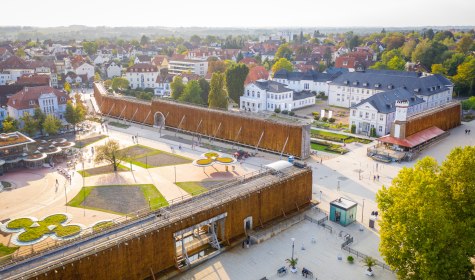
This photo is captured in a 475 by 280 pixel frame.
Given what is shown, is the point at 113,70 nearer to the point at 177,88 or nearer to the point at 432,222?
the point at 177,88

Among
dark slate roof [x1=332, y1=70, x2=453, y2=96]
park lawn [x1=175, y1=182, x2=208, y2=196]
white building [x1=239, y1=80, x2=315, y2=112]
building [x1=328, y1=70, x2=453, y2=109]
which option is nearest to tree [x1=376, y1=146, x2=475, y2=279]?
park lawn [x1=175, y1=182, x2=208, y2=196]

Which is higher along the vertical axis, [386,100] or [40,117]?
[386,100]

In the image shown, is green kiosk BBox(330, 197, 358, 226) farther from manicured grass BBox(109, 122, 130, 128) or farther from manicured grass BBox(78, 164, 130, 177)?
manicured grass BBox(109, 122, 130, 128)

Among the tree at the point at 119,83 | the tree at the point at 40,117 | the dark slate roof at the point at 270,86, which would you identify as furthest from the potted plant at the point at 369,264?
the tree at the point at 119,83

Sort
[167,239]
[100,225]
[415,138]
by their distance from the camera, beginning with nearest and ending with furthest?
1. [167,239]
2. [100,225]
3. [415,138]

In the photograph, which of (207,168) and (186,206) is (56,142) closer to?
(207,168)

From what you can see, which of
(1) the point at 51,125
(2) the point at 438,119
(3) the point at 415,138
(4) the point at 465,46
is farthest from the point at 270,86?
(4) the point at 465,46

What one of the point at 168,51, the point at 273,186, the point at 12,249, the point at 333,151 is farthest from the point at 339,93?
the point at 168,51

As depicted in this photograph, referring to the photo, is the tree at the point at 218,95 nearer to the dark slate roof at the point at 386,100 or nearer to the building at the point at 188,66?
the dark slate roof at the point at 386,100
